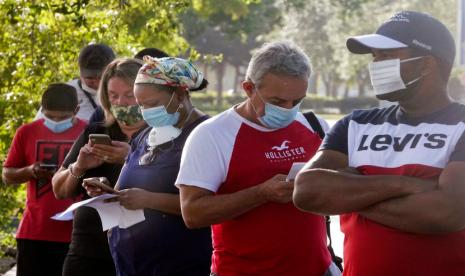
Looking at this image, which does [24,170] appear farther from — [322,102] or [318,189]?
[322,102]

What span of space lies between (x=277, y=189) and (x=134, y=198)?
0.85 m

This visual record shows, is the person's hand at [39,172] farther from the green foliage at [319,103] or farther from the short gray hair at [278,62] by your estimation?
the green foliage at [319,103]

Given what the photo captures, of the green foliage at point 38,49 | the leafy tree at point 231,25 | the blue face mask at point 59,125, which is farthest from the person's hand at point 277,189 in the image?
the leafy tree at point 231,25

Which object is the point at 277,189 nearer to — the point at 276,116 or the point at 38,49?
the point at 276,116

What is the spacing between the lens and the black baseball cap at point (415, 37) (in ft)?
13.5

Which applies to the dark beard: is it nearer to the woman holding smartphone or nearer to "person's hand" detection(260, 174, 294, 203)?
"person's hand" detection(260, 174, 294, 203)

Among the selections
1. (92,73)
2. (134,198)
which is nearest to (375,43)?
(134,198)

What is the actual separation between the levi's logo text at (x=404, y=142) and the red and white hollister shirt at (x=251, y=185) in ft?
1.86

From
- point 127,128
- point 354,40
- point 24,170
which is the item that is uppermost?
point 354,40

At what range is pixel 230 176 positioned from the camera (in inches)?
179

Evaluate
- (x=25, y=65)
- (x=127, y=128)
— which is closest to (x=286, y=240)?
(x=127, y=128)

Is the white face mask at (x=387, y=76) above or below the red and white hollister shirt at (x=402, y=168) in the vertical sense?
above

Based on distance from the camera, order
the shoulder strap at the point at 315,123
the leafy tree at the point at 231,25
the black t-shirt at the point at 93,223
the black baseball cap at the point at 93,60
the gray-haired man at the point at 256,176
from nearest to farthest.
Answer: the gray-haired man at the point at 256,176
the shoulder strap at the point at 315,123
the black t-shirt at the point at 93,223
the black baseball cap at the point at 93,60
the leafy tree at the point at 231,25

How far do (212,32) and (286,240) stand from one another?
245ft
